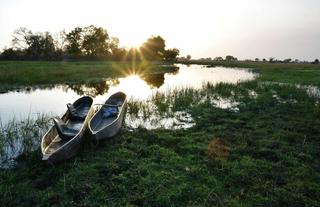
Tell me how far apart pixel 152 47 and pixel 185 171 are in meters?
98.3

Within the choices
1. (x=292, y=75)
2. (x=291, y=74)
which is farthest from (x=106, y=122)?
(x=291, y=74)

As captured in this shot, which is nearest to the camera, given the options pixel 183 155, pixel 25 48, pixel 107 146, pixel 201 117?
pixel 183 155

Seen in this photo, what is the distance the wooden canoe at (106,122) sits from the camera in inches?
394

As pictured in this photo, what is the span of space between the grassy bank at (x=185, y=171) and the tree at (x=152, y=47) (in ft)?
306

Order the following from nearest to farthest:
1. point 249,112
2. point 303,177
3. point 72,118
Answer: point 303,177 < point 72,118 < point 249,112

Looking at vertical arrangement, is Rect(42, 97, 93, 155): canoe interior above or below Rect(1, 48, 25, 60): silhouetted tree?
below

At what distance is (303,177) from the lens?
25.8ft

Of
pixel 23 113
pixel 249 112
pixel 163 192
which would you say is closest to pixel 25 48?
pixel 23 113

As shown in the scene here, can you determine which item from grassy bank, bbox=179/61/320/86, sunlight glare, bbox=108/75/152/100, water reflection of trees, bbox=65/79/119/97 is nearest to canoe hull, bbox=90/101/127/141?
sunlight glare, bbox=108/75/152/100

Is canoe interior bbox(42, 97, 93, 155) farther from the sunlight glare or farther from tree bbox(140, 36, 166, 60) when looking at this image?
tree bbox(140, 36, 166, 60)

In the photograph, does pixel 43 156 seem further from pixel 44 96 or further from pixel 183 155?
pixel 44 96

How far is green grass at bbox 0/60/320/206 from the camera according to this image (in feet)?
22.2

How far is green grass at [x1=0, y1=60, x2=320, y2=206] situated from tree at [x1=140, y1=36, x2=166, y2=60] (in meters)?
93.4

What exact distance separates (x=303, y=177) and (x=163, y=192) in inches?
154
